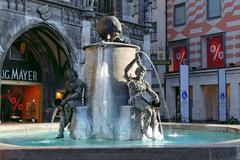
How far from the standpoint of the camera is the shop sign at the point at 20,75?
28.1 m

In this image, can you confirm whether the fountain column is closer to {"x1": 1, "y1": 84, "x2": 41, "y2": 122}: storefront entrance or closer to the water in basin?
the water in basin

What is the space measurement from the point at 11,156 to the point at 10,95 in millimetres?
23411

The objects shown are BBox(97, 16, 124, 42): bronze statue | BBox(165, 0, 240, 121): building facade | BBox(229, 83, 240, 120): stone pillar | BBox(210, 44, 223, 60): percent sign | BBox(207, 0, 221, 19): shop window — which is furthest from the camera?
BBox(207, 0, 221, 19): shop window

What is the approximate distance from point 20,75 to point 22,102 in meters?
2.69

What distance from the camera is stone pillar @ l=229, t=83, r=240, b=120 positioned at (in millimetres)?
34125

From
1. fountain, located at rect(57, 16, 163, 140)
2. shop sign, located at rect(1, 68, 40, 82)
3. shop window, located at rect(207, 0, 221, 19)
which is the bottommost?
fountain, located at rect(57, 16, 163, 140)

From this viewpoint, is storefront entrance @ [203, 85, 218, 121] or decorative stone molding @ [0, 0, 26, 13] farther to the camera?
storefront entrance @ [203, 85, 218, 121]

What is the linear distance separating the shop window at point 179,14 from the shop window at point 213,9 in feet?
9.23

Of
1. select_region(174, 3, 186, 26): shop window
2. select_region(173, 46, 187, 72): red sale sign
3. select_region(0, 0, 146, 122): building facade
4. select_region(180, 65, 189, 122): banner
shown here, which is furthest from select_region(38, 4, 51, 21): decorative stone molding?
select_region(174, 3, 186, 26): shop window

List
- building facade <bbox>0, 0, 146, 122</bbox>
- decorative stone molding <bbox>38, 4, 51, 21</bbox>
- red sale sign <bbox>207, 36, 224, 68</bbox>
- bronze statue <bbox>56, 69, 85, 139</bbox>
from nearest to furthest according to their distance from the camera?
bronze statue <bbox>56, 69, 85, 139</bbox>, building facade <bbox>0, 0, 146, 122</bbox>, decorative stone molding <bbox>38, 4, 51, 21</bbox>, red sale sign <bbox>207, 36, 224, 68</bbox>

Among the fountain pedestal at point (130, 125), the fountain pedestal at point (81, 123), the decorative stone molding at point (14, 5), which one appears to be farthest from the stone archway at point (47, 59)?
the fountain pedestal at point (130, 125)

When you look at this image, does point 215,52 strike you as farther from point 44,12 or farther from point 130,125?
point 130,125

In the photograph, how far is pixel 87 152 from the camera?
696 centimetres

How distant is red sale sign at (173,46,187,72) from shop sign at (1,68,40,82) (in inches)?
548
